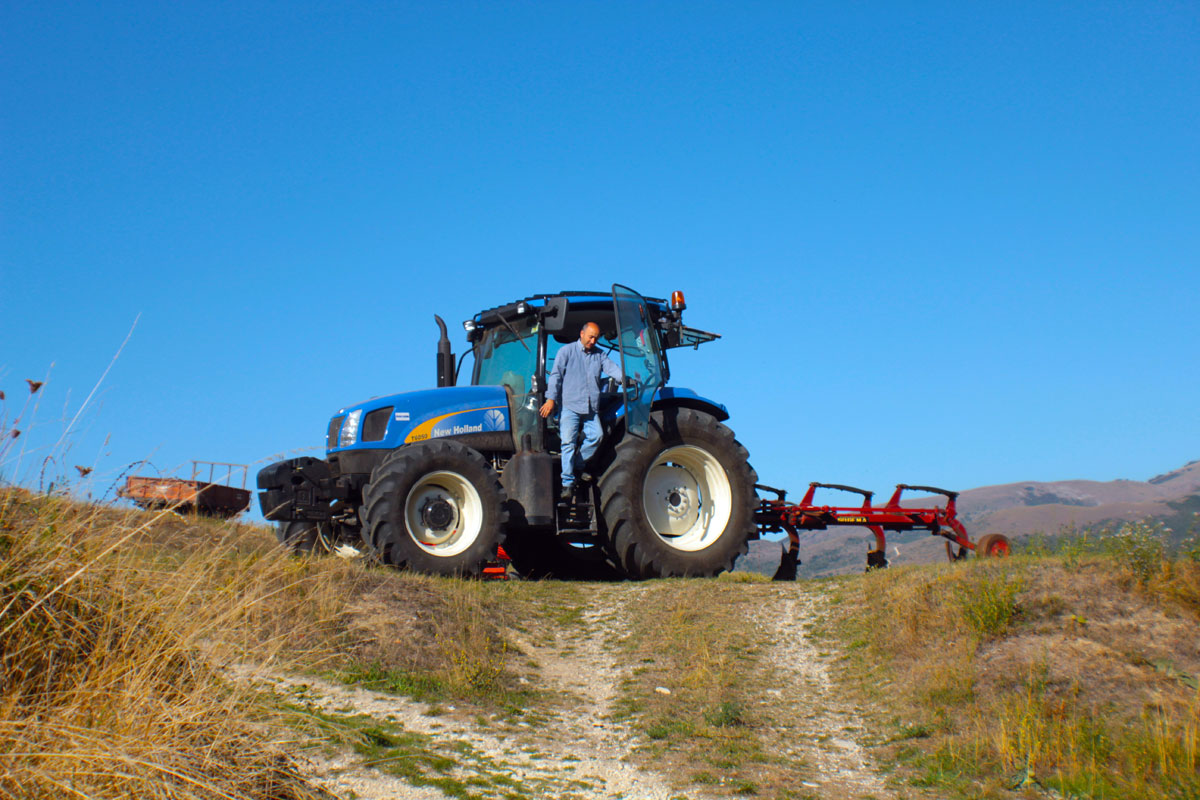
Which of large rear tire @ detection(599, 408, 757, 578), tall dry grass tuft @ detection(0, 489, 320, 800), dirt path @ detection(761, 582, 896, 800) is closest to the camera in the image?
tall dry grass tuft @ detection(0, 489, 320, 800)

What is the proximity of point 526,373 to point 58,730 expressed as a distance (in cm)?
672

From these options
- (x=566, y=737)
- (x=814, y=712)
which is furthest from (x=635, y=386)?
(x=566, y=737)

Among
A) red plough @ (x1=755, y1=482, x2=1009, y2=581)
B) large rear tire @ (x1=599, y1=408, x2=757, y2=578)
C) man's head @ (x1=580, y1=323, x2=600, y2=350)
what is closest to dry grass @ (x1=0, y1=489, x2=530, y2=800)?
man's head @ (x1=580, y1=323, x2=600, y2=350)

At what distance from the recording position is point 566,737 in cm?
506

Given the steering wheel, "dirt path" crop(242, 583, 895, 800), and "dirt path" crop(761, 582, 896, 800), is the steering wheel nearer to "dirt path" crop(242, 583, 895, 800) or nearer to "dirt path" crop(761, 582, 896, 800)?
"dirt path" crop(761, 582, 896, 800)

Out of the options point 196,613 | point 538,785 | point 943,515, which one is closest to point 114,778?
point 196,613

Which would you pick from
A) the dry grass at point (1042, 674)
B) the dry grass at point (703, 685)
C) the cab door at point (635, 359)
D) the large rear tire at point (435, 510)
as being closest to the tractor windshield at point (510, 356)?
the cab door at point (635, 359)

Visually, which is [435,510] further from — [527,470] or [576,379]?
[576,379]

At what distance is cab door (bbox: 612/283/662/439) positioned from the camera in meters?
9.10

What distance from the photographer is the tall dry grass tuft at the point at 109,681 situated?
278cm

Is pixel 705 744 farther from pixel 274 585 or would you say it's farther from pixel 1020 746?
pixel 274 585

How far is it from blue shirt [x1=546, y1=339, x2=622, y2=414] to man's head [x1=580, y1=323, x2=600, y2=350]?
6 centimetres

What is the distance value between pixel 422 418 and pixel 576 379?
1.58 metres

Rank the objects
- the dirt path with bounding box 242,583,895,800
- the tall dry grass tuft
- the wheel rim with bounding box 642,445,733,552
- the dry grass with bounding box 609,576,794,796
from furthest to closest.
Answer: the wheel rim with bounding box 642,445,733,552, the dry grass with bounding box 609,576,794,796, the dirt path with bounding box 242,583,895,800, the tall dry grass tuft
